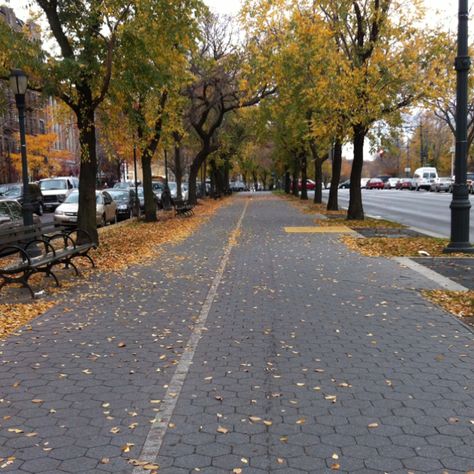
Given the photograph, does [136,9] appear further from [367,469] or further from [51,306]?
[367,469]

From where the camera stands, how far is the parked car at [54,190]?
111 ft

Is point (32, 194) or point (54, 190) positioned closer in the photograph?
point (32, 194)

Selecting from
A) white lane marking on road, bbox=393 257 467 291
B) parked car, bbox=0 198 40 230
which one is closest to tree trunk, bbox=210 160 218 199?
parked car, bbox=0 198 40 230

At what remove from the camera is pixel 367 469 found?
3201 mm

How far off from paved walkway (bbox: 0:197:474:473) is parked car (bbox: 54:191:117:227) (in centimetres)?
1268

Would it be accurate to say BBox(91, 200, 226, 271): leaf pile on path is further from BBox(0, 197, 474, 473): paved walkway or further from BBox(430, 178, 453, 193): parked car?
BBox(430, 178, 453, 193): parked car

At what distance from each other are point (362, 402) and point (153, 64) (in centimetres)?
1176

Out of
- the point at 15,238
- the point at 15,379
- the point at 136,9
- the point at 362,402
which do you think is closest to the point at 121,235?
the point at 136,9

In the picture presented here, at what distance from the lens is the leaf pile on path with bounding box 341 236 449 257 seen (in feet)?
38.2

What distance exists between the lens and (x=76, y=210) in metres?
20.5

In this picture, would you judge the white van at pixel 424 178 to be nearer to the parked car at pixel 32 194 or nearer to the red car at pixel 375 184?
the red car at pixel 375 184

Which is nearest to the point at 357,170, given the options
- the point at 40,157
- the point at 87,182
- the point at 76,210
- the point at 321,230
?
the point at 321,230

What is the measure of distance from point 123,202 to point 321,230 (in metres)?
12.3

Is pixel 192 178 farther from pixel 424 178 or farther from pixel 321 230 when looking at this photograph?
pixel 424 178
